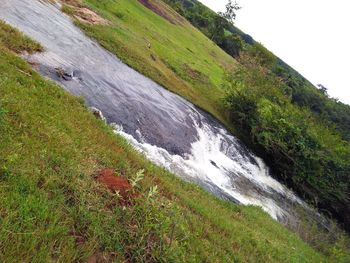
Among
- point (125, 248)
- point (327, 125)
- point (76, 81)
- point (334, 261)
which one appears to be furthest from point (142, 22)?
point (125, 248)

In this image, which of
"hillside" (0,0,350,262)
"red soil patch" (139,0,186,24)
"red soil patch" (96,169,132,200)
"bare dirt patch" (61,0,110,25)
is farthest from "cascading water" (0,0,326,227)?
"red soil patch" (139,0,186,24)

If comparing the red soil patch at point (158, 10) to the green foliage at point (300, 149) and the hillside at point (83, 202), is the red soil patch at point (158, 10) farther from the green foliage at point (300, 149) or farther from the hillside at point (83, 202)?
the hillside at point (83, 202)

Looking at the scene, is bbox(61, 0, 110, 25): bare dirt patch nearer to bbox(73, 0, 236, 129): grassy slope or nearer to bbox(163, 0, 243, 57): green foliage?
bbox(73, 0, 236, 129): grassy slope

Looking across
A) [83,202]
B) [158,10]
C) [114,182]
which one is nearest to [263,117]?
[114,182]

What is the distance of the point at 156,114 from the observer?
20531 millimetres

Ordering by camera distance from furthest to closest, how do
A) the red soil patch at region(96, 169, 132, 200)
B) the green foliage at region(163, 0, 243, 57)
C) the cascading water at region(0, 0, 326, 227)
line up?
the green foliage at region(163, 0, 243, 57), the cascading water at region(0, 0, 326, 227), the red soil patch at region(96, 169, 132, 200)

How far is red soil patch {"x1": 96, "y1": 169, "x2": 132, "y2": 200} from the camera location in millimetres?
7840

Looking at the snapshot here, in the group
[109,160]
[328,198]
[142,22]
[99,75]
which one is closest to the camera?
[109,160]

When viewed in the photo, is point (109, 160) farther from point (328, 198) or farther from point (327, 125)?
point (327, 125)

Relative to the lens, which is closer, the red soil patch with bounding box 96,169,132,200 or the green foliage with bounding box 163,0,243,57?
the red soil patch with bounding box 96,169,132,200

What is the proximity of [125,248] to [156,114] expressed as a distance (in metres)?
14.0

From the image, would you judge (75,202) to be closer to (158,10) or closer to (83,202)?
(83,202)

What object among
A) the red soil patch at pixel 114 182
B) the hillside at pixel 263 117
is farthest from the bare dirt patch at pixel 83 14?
the red soil patch at pixel 114 182

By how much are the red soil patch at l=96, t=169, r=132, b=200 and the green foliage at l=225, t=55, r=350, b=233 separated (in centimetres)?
2002
